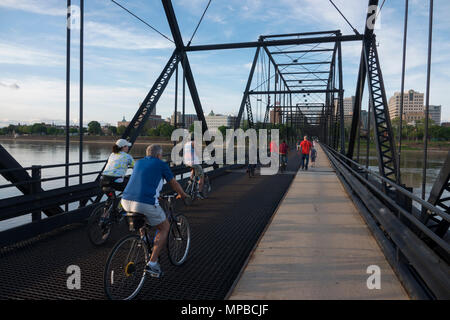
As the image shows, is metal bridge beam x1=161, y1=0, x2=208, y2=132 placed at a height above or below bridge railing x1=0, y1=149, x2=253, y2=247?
above

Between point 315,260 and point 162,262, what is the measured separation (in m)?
2.12

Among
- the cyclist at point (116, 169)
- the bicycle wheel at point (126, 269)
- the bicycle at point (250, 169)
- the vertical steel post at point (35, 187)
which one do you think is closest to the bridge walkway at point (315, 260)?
the bicycle wheel at point (126, 269)

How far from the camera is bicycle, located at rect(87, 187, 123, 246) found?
5160 mm

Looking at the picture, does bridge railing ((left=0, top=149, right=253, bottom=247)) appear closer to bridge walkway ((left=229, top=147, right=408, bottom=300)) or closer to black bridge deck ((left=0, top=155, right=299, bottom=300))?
black bridge deck ((left=0, top=155, right=299, bottom=300))

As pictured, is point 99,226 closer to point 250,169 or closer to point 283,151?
point 250,169

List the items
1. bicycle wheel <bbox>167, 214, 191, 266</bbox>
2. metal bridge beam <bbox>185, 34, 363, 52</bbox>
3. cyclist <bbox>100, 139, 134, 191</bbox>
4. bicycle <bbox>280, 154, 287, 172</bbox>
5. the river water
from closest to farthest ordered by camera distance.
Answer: bicycle wheel <bbox>167, 214, 191, 266</bbox> → cyclist <bbox>100, 139, 134, 191</bbox> → metal bridge beam <bbox>185, 34, 363, 52</bbox> → bicycle <bbox>280, 154, 287, 172</bbox> → the river water

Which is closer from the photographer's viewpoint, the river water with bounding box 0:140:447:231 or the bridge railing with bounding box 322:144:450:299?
the bridge railing with bounding box 322:144:450:299

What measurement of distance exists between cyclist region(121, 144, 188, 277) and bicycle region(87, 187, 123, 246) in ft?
5.61

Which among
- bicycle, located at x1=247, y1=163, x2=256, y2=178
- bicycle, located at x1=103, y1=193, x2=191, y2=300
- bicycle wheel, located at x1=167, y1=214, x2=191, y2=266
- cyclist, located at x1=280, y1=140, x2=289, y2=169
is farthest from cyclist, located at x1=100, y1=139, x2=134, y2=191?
cyclist, located at x1=280, y1=140, x2=289, y2=169

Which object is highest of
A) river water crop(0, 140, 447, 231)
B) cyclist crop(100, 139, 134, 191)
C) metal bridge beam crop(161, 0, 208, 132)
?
metal bridge beam crop(161, 0, 208, 132)

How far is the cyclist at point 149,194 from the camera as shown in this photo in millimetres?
3701
